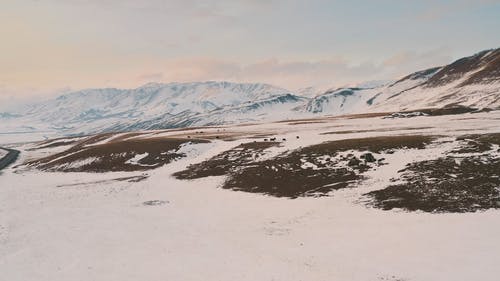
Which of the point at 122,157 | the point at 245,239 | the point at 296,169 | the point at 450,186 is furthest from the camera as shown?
the point at 122,157

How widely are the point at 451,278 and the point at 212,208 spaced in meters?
25.2

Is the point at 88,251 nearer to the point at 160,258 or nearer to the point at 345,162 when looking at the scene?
the point at 160,258

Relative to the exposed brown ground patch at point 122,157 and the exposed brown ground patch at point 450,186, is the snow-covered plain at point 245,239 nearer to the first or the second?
the exposed brown ground patch at point 450,186

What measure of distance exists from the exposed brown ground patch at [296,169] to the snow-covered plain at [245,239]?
105 inches

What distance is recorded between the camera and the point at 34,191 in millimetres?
58562

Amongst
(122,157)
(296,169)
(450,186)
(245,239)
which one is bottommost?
(245,239)

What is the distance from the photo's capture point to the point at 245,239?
3166 cm

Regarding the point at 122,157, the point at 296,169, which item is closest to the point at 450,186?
the point at 296,169

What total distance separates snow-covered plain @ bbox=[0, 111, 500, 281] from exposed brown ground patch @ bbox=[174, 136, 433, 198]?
2.67m

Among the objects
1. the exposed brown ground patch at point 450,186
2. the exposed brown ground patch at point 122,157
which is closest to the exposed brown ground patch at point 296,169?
the exposed brown ground patch at point 450,186

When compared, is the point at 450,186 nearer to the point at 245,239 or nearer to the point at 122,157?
the point at 245,239

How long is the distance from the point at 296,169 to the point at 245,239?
2240 cm

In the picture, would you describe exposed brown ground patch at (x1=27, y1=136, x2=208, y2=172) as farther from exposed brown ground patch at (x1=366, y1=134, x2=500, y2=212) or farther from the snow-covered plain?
exposed brown ground patch at (x1=366, y1=134, x2=500, y2=212)

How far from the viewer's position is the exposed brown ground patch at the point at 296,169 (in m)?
46.0
